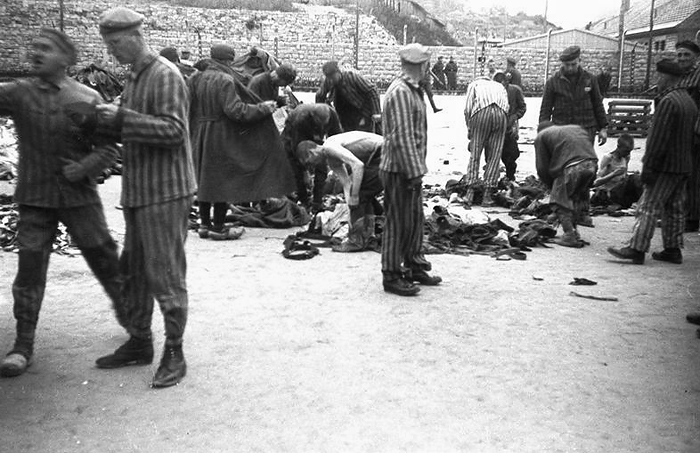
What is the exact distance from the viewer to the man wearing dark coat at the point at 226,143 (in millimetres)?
8117

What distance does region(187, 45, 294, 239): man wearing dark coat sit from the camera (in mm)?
8117

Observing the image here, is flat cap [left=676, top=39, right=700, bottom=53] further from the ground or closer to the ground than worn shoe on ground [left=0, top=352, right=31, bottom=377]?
further from the ground

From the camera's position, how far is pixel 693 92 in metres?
8.21

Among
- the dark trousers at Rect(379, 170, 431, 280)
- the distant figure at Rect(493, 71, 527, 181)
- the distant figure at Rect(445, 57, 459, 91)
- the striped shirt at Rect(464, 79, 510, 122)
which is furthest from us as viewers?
the distant figure at Rect(445, 57, 459, 91)

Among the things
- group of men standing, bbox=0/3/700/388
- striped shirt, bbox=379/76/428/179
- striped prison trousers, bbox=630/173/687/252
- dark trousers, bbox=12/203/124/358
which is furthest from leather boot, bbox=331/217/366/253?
dark trousers, bbox=12/203/124/358

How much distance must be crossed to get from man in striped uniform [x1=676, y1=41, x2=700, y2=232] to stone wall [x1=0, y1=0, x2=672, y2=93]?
Result: 32.7 meters

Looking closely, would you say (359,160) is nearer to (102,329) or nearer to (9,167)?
(102,329)

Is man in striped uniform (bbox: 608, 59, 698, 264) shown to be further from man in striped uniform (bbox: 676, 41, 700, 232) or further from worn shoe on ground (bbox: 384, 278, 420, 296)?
worn shoe on ground (bbox: 384, 278, 420, 296)

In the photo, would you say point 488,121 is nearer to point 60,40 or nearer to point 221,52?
point 221,52

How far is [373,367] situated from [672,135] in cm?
397

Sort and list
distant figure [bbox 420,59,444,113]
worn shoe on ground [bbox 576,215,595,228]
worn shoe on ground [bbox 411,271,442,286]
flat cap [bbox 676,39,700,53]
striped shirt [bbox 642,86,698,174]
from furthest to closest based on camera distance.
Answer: worn shoe on ground [bbox 576,215,595,228]
flat cap [bbox 676,39,700,53]
striped shirt [bbox 642,86,698,174]
distant figure [bbox 420,59,444,113]
worn shoe on ground [bbox 411,271,442,286]

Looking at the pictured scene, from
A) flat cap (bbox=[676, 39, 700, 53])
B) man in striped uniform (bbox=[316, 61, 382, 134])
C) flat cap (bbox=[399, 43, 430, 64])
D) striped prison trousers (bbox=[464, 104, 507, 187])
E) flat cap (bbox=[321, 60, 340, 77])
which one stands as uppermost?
flat cap (bbox=[676, 39, 700, 53])

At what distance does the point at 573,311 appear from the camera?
18.8 feet

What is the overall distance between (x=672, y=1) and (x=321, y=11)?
23.8 m
